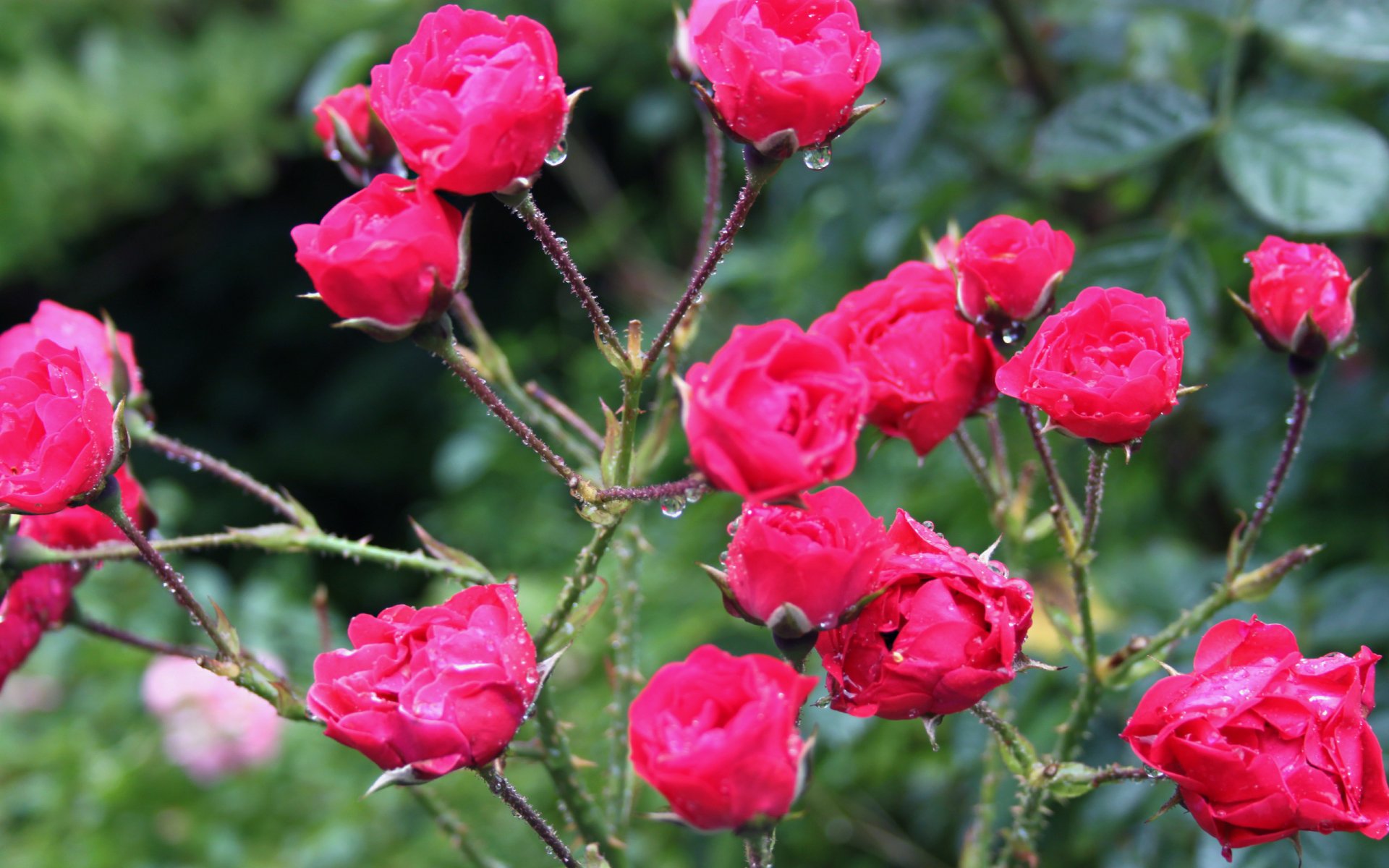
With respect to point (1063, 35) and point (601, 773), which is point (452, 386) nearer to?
point (601, 773)

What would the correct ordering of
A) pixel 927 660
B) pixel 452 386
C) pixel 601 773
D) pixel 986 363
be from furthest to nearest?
pixel 452 386 → pixel 601 773 → pixel 986 363 → pixel 927 660

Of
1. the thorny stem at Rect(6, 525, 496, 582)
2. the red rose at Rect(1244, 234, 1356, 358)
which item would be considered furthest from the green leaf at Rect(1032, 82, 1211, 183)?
the thorny stem at Rect(6, 525, 496, 582)

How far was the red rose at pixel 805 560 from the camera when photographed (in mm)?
751

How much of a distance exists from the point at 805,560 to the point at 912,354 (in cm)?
26

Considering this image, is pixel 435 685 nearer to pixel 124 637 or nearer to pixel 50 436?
Result: pixel 50 436

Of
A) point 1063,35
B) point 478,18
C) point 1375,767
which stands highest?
point 478,18

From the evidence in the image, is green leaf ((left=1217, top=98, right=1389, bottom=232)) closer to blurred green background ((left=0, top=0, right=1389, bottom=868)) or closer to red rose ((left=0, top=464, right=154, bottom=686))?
blurred green background ((left=0, top=0, right=1389, bottom=868))

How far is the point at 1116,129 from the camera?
4.72ft

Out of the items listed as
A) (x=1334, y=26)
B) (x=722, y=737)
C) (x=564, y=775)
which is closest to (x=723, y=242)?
(x=722, y=737)

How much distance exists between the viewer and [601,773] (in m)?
2.05

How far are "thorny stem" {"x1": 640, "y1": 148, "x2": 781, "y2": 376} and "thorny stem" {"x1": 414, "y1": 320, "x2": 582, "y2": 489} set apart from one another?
109mm

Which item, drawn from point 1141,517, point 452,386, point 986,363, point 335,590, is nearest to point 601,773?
point 1141,517

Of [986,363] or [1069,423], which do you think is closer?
[1069,423]

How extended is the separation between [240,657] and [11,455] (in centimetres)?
24
